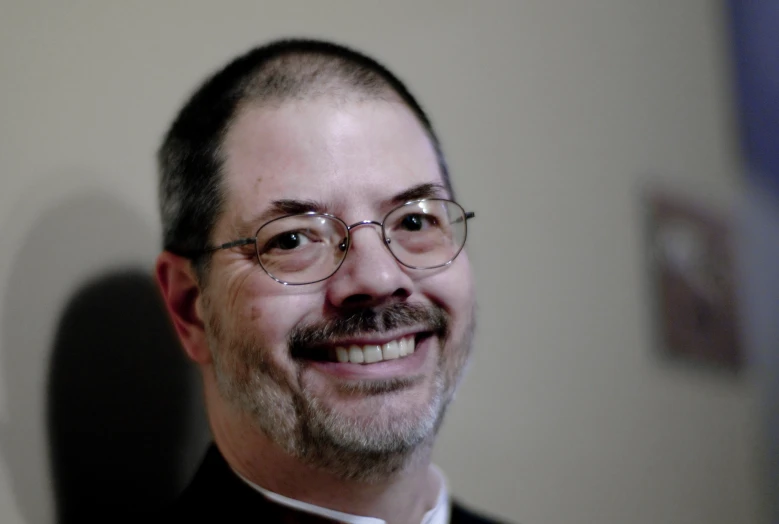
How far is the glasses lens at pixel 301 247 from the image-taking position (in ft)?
3.17

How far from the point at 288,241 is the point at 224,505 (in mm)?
352

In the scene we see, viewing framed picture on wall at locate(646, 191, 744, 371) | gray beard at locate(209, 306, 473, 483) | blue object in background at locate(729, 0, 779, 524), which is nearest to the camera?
gray beard at locate(209, 306, 473, 483)

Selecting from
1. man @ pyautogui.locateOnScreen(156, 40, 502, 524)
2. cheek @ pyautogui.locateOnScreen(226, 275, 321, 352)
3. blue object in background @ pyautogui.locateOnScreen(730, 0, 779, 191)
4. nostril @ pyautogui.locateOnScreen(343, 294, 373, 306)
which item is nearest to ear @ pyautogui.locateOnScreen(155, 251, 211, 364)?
man @ pyautogui.locateOnScreen(156, 40, 502, 524)

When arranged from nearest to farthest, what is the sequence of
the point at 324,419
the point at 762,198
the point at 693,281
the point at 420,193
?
the point at 324,419, the point at 420,193, the point at 693,281, the point at 762,198

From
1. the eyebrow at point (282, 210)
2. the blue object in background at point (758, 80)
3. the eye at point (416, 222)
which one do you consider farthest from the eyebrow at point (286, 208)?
the blue object in background at point (758, 80)

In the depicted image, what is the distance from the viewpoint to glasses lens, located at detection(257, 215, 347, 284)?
965 millimetres

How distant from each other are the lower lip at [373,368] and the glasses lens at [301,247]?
4.3 inches

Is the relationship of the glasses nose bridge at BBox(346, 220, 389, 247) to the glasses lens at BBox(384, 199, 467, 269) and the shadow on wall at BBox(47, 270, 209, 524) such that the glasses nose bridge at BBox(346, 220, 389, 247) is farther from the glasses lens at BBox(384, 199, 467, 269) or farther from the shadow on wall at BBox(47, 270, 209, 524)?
the shadow on wall at BBox(47, 270, 209, 524)

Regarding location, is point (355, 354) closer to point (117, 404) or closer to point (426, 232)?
point (426, 232)

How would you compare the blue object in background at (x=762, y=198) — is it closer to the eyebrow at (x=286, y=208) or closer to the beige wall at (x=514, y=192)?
the beige wall at (x=514, y=192)

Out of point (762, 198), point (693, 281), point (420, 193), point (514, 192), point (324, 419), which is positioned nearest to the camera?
point (324, 419)

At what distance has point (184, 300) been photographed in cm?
107

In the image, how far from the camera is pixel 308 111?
39.4 inches

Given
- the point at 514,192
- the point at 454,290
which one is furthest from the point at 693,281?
the point at 454,290
